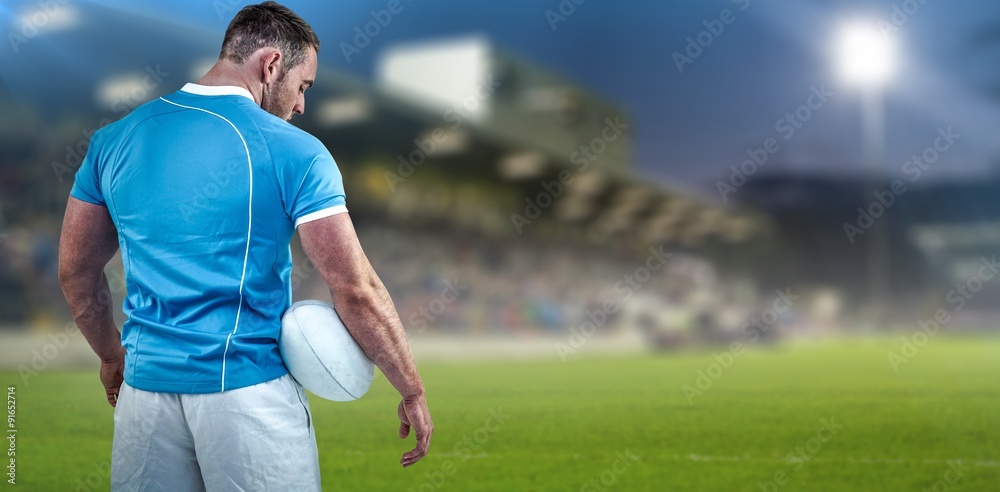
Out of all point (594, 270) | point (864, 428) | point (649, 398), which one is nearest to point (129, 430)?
point (864, 428)

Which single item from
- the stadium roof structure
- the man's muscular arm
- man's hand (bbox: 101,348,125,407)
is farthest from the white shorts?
the stadium roof structure

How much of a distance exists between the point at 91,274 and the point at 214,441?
1.74ft

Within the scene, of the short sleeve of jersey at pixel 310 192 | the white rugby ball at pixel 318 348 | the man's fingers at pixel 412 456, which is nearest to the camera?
the short sleeve of jersey at pixel 310 192

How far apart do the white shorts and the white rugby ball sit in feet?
0.18

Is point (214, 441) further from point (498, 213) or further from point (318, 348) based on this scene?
point (498, 213)

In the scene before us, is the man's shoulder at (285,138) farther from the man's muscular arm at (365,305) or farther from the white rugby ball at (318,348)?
the white rugby ball at (318,348)

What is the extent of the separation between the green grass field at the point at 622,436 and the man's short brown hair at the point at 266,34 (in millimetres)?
3908

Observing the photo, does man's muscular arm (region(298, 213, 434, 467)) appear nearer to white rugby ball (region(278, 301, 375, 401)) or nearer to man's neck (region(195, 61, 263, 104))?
white rugby ball (region(278, 301, 375, 401))

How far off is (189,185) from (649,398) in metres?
10.2

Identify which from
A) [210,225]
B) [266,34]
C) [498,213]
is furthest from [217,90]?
[498,213]

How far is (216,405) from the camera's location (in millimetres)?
1637

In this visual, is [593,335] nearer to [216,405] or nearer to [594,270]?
[594,270]

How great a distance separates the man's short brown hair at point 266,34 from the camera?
1.77m

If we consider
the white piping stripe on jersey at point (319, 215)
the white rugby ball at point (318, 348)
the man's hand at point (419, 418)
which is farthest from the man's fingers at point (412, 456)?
the white piping stripe on jersey at point (319, 215)
